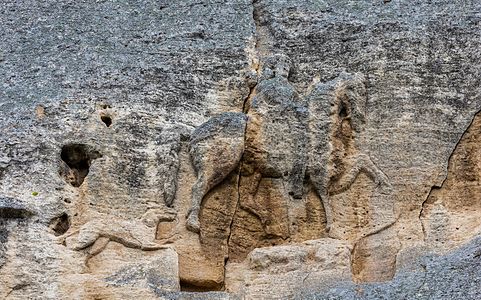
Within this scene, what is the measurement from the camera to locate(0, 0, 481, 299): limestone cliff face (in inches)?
407

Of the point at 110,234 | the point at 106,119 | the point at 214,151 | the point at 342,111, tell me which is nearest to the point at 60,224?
the point at 110,234

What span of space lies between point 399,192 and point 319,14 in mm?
2093

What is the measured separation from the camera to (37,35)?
39.2ft

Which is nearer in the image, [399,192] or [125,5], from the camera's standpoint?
[399,192]

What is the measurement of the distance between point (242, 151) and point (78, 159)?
1.39m

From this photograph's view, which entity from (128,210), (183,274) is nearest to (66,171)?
(128,210)

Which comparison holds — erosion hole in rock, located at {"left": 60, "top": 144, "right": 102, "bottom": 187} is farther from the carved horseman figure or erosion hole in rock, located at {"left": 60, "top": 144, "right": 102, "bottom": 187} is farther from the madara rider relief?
the carved horseman figure

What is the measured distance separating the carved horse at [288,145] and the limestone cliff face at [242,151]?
14 millimetres

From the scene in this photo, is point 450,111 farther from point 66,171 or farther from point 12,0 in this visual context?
point 12,0

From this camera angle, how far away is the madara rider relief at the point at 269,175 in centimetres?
1073

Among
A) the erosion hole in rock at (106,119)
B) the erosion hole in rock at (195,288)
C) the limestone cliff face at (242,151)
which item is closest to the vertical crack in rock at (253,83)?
the limestone cliff face at (242,151)

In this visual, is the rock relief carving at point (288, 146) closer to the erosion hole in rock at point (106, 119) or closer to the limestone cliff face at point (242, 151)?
the limestone cliff face at point (242, 151)

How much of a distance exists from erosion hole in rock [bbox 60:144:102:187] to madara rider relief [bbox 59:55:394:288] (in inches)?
19.1

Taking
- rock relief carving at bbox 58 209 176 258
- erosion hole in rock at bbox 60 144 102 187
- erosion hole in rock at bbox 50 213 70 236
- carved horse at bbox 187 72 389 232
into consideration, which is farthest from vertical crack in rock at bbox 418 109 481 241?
erosion hole in rock at bbox 50 213 70 236
